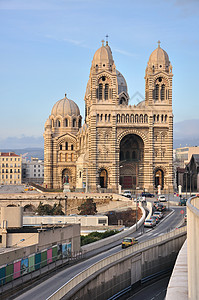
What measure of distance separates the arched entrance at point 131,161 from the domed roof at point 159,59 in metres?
13.9

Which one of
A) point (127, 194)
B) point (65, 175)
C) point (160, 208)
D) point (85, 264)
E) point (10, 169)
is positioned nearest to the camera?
point (85, 264)

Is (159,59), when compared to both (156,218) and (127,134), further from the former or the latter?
(156,218)

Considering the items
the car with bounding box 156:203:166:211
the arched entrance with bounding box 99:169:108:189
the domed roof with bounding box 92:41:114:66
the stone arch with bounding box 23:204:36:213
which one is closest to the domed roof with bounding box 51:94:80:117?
the domed roof with bounding box 92:41:114:66

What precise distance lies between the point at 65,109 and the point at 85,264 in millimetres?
87239

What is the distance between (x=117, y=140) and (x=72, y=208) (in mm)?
15287

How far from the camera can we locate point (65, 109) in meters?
123

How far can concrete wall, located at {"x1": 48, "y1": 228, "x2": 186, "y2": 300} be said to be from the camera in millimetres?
30594

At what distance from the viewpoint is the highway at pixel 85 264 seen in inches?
1175

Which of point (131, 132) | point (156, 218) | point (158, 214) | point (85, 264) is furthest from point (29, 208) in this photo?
point (85, 264)

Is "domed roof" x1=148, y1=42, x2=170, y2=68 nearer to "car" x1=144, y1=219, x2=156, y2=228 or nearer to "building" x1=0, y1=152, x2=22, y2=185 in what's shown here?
"car" x1=144, y1=219, x2=156, y2=228

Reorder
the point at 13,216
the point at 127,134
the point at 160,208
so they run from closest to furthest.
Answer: the point at 13,216, the point at 160,208, the point at 127,134

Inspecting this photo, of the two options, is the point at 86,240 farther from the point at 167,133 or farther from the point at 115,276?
the point at 167,133

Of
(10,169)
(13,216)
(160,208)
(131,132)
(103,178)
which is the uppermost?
(131,132)

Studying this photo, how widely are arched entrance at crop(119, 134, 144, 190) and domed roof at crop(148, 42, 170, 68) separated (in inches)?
548
